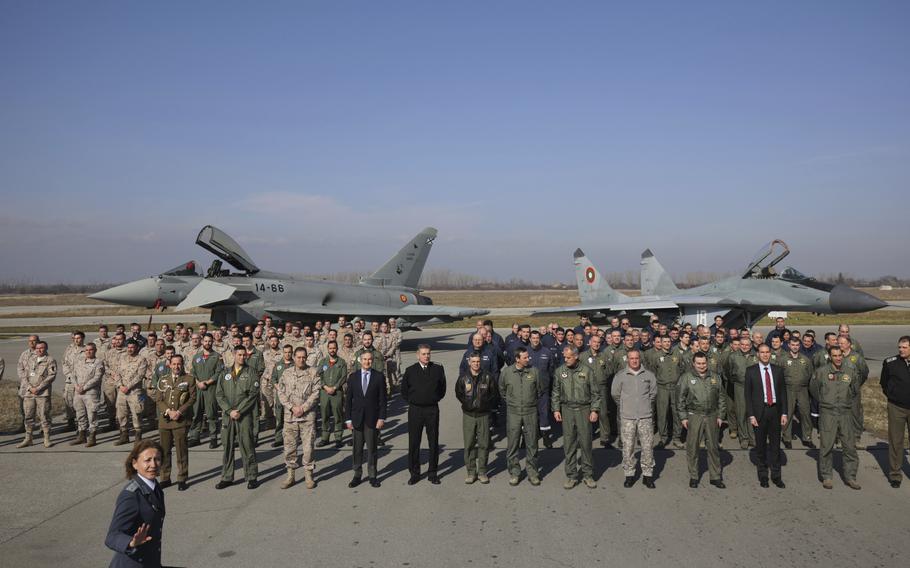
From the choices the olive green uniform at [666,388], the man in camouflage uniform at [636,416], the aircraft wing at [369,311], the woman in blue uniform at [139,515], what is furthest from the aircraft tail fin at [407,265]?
the woman in blue uniform at [139,515]

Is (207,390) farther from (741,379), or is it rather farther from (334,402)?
(741,379)

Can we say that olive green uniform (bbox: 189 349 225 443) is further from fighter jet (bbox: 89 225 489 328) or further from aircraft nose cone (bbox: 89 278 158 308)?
aircraft nose cone (bbox: 89 278 158 308)

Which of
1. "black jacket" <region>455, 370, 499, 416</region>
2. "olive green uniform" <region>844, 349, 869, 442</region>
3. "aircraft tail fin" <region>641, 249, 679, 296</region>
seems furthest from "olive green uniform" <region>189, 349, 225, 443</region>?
Answer: "aircraft tail fin" <region>641, 249, 679, 296</region>

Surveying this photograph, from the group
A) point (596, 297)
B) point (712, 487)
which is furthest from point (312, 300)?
point (712, 487)

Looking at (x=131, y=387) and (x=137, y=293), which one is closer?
(x=131, y=387)

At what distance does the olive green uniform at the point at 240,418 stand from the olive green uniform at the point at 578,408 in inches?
148

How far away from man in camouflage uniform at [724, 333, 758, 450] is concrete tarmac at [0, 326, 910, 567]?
0.58m

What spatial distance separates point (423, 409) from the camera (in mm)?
6707

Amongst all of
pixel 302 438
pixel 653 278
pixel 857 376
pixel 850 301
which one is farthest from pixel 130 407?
pixel 653 278

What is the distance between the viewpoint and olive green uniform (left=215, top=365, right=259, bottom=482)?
637 cm

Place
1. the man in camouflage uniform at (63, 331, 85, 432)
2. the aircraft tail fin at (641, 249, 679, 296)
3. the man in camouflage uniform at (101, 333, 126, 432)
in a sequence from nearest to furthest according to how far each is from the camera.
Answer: the man in camouflage uniform at (63, 331, 85, 432) < the man in camouflage uniform at (101, 333, 126, 432) < the aircraft tail fin at (641, 249, 679, 296)

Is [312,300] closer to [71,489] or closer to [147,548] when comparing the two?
[71,489]

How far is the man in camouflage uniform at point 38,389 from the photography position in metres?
8.11

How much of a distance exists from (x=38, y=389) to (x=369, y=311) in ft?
39.0
